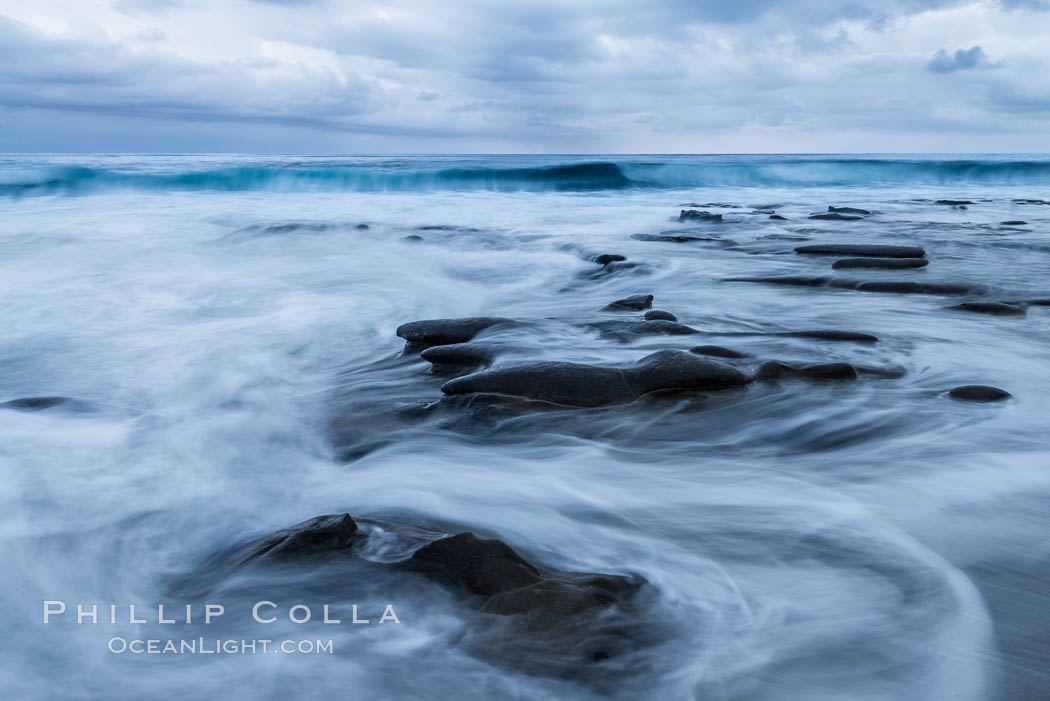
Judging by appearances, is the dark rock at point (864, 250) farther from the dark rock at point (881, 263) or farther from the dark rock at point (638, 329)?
the dark rock at point (638, 329)

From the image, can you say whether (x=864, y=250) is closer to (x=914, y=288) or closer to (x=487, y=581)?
(x=914, y=288)

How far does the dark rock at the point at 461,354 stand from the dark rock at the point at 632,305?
150 cm

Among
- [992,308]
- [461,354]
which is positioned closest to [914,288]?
[992,308]

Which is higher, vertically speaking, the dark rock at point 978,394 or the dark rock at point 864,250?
the dark rock at point 864,250

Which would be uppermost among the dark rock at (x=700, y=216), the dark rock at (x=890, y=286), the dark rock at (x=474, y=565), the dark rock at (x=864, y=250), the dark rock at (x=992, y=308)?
the dark rock at (x=700, y=216)

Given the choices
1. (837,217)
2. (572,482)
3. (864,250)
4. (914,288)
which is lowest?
(572,482)

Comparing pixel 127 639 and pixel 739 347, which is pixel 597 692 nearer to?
pixel 127 639

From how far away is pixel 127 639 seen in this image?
163 cm

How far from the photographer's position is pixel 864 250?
22.5 feet

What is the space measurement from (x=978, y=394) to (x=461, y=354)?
206 cm

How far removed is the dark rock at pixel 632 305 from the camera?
4.82 meters

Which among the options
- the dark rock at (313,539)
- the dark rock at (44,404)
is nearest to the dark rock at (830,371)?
the dark rock at (313,539)

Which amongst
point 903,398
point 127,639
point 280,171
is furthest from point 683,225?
point 280,171

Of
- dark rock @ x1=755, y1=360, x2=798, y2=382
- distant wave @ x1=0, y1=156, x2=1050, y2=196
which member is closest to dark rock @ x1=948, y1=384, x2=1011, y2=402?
dark rock @ x1=755, y1=360, x2=798, y2=382
